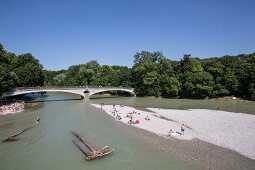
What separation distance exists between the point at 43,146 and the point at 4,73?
101ft

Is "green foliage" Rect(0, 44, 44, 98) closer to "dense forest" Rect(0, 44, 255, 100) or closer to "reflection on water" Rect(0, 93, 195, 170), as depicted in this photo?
"dense forest" Rect(0, 44, 255, 100)

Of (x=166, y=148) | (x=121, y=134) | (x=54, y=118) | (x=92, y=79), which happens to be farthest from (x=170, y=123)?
(x=92, y=79)

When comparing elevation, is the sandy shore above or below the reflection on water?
above

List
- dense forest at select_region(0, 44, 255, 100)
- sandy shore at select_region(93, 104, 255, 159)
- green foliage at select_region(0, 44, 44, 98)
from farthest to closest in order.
A: dense forest at select_region(0, 44, 255, 100), green foliage at select_region(0, 44, 44, 98), sandy shore at select_region(93, 104, 255, 159)

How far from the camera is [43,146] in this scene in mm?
30297

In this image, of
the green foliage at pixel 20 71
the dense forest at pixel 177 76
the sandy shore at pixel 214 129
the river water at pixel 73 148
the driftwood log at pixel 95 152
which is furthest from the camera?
the dense forest at pixel 177 76

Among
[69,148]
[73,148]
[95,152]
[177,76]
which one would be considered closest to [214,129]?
[95,152]

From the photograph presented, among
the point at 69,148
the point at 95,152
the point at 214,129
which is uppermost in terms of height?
the point at 214,129

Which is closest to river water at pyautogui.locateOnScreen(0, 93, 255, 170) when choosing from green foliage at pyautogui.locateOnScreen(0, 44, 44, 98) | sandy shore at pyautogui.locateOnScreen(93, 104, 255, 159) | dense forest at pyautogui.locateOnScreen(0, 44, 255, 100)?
sandy shore at pyautogui.locateOnScreen(93, 104, 255, 159)

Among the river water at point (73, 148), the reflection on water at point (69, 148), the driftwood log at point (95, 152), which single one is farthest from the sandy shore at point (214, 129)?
the driftwood log at point (95, 152)

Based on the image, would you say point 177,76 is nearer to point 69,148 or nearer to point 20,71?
point 20,71

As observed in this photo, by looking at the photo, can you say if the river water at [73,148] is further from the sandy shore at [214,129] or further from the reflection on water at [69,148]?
the sandy shore at [214,129]

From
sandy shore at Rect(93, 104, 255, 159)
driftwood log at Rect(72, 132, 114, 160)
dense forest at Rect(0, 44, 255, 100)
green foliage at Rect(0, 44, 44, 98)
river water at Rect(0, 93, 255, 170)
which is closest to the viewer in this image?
river water at Rect(0, 93, 255, 170)

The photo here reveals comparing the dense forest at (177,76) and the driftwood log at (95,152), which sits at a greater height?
the dense forest at (177,76)
